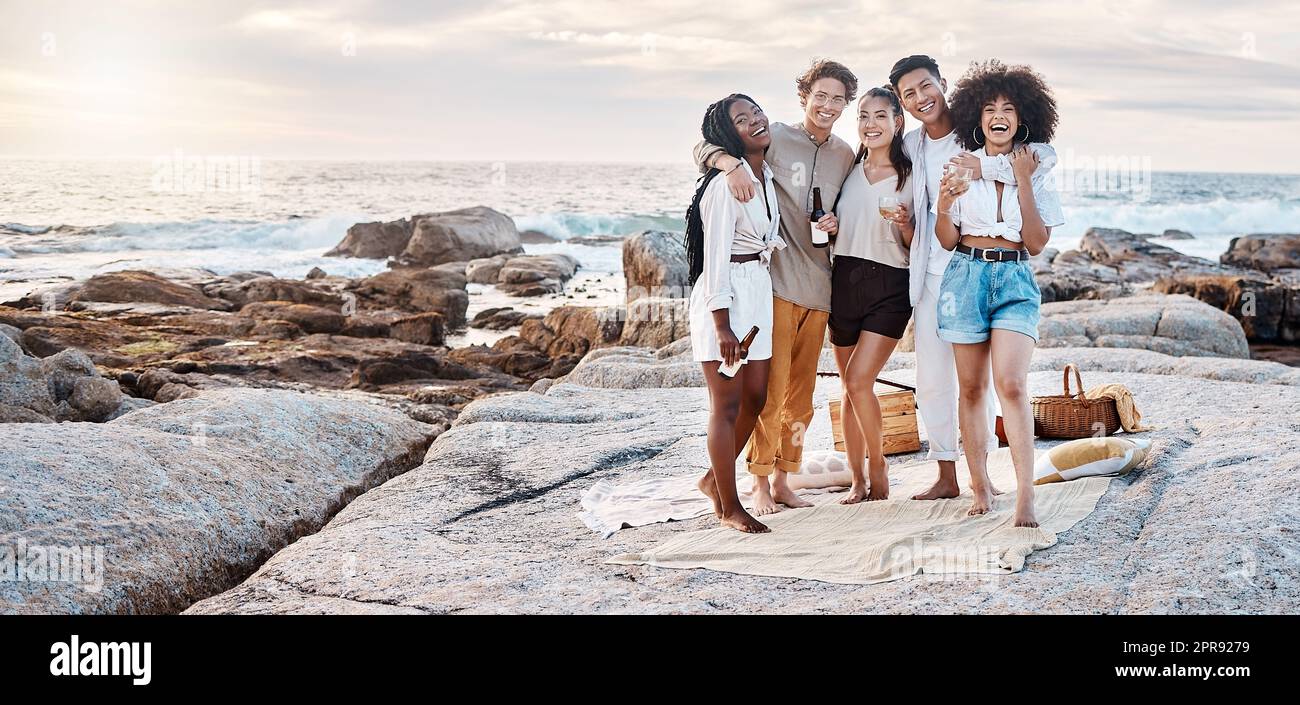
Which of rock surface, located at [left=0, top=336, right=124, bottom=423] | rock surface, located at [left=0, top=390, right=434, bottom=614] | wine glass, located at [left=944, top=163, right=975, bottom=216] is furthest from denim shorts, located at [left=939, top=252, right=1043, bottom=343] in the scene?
rock surface, located at [left=0, top=336, right=124, bottom=423]

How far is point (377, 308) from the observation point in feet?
56.8

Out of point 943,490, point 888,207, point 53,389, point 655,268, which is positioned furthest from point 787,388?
point 655,268

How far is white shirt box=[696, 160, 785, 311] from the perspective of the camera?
14.9 feet

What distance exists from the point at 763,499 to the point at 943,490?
89cm

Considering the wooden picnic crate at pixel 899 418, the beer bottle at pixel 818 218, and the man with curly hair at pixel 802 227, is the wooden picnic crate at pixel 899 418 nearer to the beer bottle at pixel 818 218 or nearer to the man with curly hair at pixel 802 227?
the man with curly hair at pixel 802 227

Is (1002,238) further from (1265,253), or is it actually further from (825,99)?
(1265,253)

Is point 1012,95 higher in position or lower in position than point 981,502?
higher

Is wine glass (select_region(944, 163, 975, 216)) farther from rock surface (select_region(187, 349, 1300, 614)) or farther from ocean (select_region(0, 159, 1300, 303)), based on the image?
ocean (select_region(0, 159, 1300, 303))

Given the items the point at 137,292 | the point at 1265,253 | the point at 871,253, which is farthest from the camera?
the point at 1265,253

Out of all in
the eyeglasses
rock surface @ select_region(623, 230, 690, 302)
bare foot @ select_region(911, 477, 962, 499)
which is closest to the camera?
the eyeglasses

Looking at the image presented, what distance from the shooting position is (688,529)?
4.90 meters

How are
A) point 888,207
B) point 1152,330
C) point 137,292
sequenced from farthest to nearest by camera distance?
1. point 137,292
2. point 1152,330
3. point 888,207

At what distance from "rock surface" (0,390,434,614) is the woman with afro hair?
360cm

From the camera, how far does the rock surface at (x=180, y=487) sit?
4.45m
